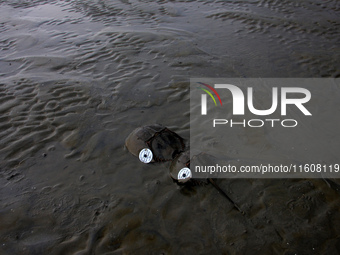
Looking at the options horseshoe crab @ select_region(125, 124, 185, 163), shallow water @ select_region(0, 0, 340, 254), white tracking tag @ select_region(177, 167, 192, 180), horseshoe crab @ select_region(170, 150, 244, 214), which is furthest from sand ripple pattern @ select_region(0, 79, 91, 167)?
white tracking tag @ select_region(177, 167, 192, 180)

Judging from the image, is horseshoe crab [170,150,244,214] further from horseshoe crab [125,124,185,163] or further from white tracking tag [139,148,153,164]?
white tracking tag [139,148,153,164]

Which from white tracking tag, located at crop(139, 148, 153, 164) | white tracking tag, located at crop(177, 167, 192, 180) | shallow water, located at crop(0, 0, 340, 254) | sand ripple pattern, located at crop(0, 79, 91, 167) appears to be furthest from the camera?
sand ripple pattern, located at crop(0, 79, 91, 167)

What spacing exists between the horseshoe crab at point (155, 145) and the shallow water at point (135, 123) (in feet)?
0.47

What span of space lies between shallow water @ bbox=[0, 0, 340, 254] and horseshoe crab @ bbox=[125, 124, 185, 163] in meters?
0.14

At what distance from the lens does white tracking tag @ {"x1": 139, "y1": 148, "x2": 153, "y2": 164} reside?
3.77 meters

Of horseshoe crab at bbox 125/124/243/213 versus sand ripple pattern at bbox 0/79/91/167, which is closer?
horseshoe crab at bbox 125/124/243/213

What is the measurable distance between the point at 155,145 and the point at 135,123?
0.93m

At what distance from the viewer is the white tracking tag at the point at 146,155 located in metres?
3.77

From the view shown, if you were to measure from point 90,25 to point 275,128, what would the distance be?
6323mm

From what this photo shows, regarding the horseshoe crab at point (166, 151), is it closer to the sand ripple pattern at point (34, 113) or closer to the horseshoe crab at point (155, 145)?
the horseshoe crab at point (155, 145)

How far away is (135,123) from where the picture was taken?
4602 millimetres

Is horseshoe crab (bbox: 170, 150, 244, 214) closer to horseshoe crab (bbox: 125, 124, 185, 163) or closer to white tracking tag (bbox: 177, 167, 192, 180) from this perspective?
white tracking tag (bbox: 177, 167, 192, 180)

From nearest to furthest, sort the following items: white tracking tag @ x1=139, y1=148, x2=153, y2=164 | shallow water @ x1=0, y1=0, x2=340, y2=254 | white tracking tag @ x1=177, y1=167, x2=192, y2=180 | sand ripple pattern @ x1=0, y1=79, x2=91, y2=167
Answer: shallow water @ x1=0, y1=0, x2=340, y2=254
white tracking tag @ x1=177, y1=167, x2=192, y2=180
white tracking tag @ x1=139, y1=148, x2=153, y2=164
sand ripple pattern @ x1=0, y1=79, x2=91, y2=167

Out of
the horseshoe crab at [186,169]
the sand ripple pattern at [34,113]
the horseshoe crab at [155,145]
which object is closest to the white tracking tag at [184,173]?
the horseshoe crab at [186,169]
